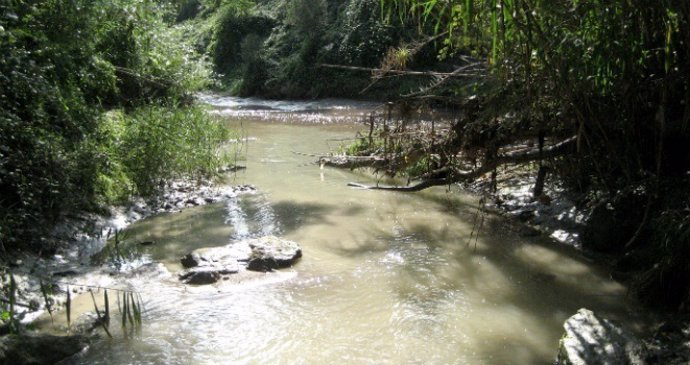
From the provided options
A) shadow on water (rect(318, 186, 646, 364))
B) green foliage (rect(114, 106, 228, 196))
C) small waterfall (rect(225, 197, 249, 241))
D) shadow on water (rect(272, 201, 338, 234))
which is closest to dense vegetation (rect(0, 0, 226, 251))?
green foliage (rect(114, 106, 228, 196))

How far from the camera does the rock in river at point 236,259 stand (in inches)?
240

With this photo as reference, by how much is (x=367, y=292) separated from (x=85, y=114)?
194 inches

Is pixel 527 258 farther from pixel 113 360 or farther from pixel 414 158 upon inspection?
pixel 113 360

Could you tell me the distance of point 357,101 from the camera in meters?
21.9

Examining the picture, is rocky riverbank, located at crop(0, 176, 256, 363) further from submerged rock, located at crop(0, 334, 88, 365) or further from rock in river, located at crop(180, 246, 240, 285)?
rock in river, located at crop(180, 246, 240, 285)

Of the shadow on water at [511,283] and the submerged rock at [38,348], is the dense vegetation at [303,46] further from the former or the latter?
the submerged rock at [38,348]

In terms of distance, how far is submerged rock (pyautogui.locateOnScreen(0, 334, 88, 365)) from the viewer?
160 inches

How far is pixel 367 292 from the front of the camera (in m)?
5.84

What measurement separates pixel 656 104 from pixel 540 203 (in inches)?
115

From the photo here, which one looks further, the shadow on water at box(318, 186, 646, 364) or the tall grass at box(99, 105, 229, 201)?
the tall grass at box(99, 105, 229, 201)

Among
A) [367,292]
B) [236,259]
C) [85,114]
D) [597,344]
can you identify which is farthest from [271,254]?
[85,114]

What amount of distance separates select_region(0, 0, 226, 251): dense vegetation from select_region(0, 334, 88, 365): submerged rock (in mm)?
1112

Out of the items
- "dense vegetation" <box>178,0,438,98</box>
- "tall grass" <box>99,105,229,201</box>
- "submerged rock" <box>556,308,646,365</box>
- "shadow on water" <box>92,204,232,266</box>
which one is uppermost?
"dense vegetation" <box>178,0,438,98</box>

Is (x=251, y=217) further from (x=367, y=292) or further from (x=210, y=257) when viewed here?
(x=367, y=292)
